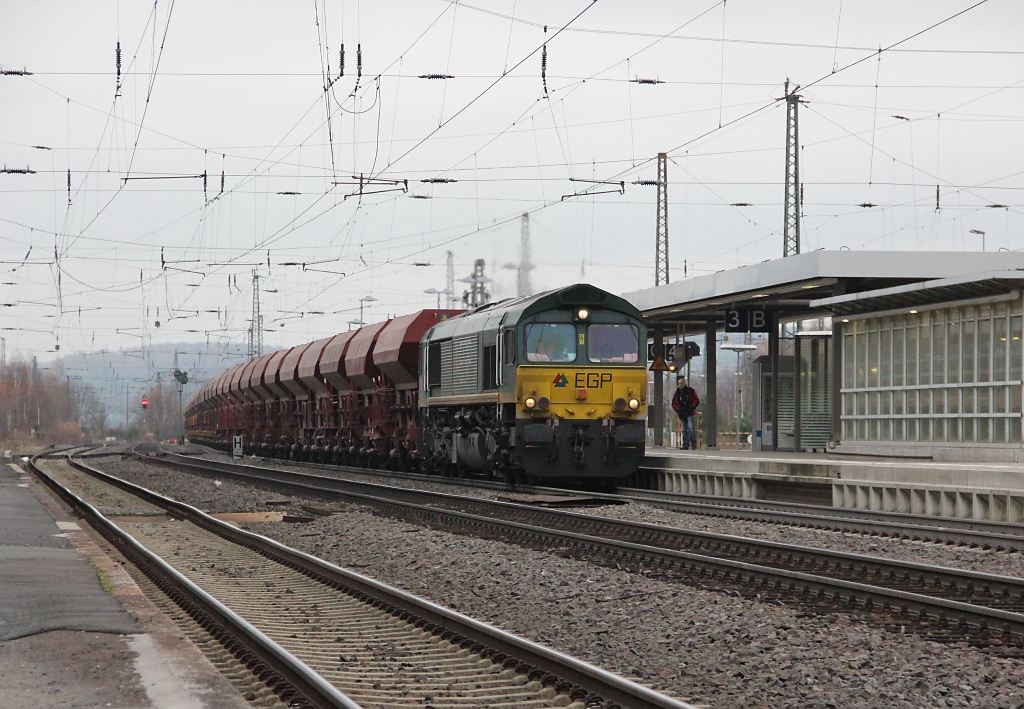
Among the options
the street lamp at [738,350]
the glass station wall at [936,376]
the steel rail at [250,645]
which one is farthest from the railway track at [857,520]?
the street lamp at [738,350]

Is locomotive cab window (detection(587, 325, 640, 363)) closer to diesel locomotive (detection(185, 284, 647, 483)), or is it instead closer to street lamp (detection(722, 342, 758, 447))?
diesel locomotive (detection(185, 284, 647, 483))

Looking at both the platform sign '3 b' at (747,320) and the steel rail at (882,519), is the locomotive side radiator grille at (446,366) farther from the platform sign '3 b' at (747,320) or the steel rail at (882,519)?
the platform sign '3 b' at (747,320)

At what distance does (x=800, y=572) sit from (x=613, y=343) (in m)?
11.8

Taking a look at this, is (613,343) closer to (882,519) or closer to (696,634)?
(882,519)

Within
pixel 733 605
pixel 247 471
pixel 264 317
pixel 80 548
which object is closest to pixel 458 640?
pixel 733 605

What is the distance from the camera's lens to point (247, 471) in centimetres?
3541

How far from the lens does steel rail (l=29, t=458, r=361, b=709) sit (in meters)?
6.58

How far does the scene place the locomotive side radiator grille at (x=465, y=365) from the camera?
79.9 ft

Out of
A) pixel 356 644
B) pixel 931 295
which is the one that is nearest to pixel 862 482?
pixel 931 295

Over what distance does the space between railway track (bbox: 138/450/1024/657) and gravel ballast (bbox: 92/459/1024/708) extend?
0.42m

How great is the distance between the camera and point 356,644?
8719 millimetres

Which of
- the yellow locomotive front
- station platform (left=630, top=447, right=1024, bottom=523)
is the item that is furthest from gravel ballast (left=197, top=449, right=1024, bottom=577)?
the yellow locomotive front

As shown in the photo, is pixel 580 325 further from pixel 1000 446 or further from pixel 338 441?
pixel 338 441

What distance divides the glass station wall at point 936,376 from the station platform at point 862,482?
0.76 metres
